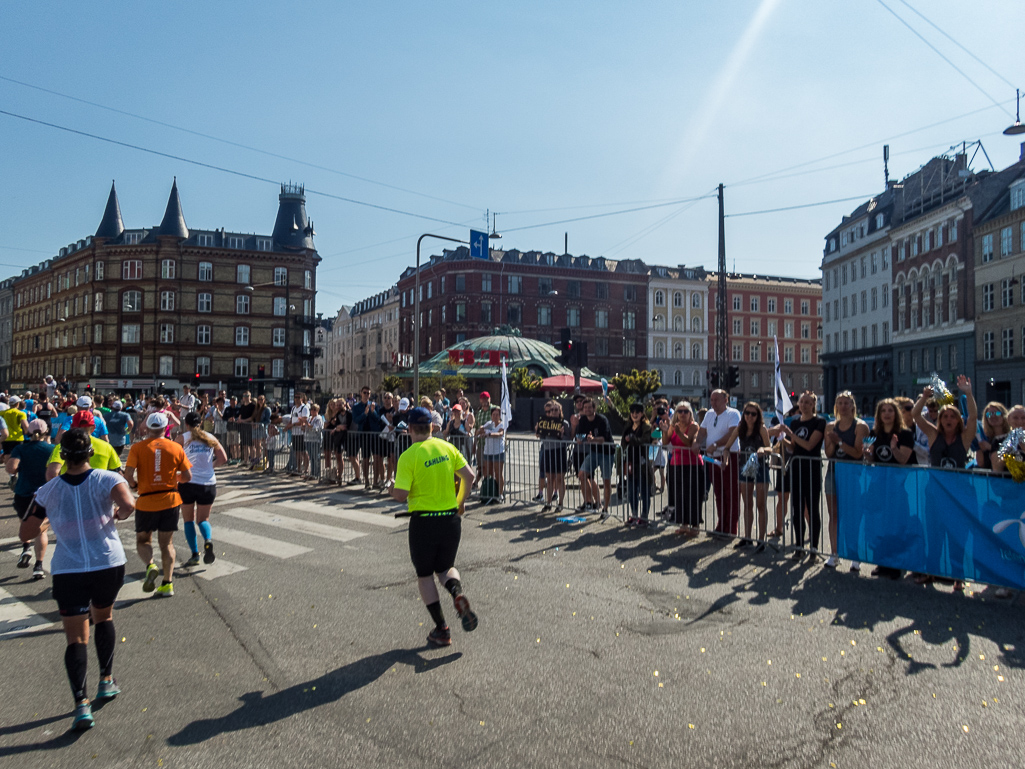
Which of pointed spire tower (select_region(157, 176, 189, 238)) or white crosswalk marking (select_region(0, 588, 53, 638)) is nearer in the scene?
white crosswalk marking (select_region(0, 588, 53, 638))

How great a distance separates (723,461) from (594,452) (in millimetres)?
2279

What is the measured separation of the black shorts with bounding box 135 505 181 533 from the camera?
679 cm

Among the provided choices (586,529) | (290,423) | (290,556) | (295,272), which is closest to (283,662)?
(290,556)

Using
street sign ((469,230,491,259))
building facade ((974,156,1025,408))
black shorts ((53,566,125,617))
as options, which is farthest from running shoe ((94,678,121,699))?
building facade ((974,156,1025,408))

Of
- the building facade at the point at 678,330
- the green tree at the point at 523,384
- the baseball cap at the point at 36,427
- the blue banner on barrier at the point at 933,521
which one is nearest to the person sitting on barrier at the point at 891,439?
the blue banner on barrier at the point at 933,521

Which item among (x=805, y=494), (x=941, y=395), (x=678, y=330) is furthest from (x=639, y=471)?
(x=678, y=330)

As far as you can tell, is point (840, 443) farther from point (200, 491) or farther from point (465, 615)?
point (200, 491)

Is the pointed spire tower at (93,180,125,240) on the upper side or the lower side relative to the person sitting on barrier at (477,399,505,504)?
upper

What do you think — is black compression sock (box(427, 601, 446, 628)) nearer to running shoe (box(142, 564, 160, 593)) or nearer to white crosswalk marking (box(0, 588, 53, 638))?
running shoe (box(142, 564, 160, 593))

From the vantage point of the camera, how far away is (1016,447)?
654 cm

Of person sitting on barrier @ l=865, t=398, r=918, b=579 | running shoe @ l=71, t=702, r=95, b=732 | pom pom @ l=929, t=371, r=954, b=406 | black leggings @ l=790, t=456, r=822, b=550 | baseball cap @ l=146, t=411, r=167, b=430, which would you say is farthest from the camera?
pom pom @ l=929, t=371, r=954, b=406

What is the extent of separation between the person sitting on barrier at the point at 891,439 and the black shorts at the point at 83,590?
22.2 ft

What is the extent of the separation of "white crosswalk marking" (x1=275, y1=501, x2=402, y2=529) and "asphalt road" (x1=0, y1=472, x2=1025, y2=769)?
2418mm

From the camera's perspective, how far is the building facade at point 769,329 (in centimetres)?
8450
